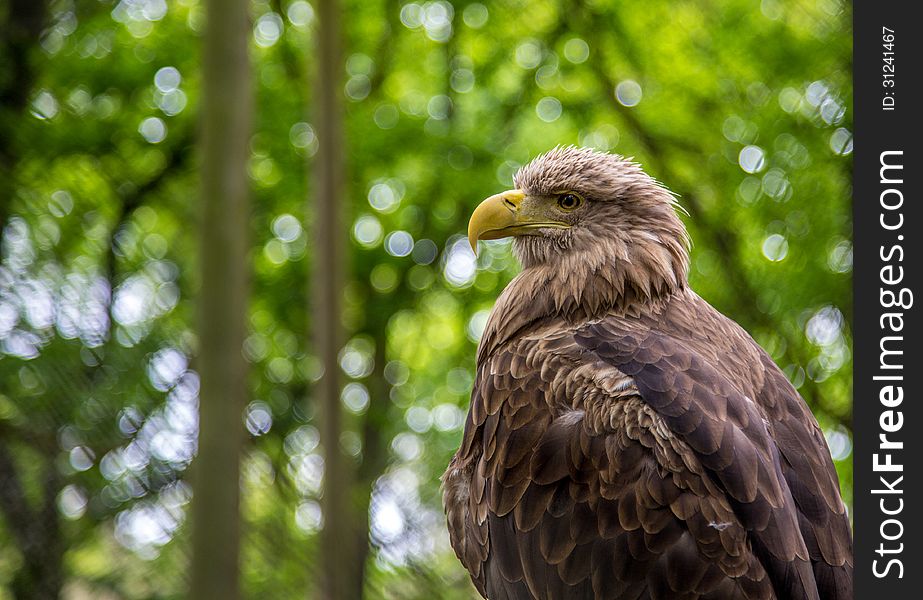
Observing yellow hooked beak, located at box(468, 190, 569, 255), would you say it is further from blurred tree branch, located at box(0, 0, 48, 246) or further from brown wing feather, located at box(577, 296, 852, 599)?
blurred tree branch, located at box(0, 0, 48, 246)

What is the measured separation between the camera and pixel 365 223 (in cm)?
995

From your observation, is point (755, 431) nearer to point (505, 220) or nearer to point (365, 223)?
point (505, 220)

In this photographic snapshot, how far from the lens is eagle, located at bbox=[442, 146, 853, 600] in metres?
2.48

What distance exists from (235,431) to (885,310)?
5.83ft

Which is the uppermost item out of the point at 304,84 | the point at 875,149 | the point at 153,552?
the point at 304,84

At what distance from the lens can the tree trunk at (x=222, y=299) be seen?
109 inches

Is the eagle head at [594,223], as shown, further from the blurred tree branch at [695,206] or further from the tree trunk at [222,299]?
the blurred tree branch at [695,206]

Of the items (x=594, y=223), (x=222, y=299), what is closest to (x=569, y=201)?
(x=594, y=223)

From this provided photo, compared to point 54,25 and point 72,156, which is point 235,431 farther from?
point 54,25

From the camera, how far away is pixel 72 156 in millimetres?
8023

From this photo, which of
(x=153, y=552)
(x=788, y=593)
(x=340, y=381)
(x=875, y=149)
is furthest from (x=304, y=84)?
(x=788, y=593)

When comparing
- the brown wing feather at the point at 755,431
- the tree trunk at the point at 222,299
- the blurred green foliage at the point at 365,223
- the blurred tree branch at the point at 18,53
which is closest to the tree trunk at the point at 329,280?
the tree trunk at the point at 222,299

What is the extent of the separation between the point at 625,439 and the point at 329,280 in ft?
4.27

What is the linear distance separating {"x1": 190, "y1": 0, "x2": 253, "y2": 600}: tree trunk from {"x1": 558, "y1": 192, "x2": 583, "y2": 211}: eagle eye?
98 centimetres
